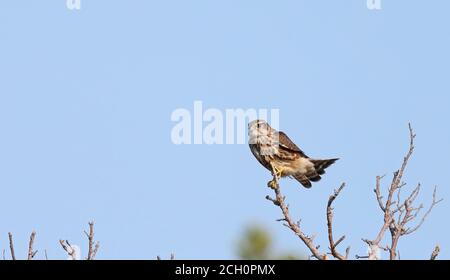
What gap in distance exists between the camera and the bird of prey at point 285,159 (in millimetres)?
10789

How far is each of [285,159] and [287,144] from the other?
0.64 feet

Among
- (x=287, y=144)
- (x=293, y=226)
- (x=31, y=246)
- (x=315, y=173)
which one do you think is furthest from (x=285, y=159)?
(x=31, y=246)

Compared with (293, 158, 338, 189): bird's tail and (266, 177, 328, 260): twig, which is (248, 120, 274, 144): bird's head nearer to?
(293, 158, 338, 189): bird's tail

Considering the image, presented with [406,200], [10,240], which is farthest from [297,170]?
[10,240]

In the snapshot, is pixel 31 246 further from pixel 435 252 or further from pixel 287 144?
pixel 287 144

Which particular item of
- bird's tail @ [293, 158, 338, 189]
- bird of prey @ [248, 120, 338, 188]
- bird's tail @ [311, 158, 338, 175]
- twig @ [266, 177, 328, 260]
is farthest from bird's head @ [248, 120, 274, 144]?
twig @ [266, 177, 328, 260]

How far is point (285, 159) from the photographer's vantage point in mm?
10938

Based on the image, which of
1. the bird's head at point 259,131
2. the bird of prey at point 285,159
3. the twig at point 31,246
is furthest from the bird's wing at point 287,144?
the twig at point 31,246

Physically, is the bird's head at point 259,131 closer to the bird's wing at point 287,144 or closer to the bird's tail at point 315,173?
the bird's wing at point 287,144

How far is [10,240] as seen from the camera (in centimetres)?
574

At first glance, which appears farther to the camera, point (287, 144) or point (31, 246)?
point (287, 144)
